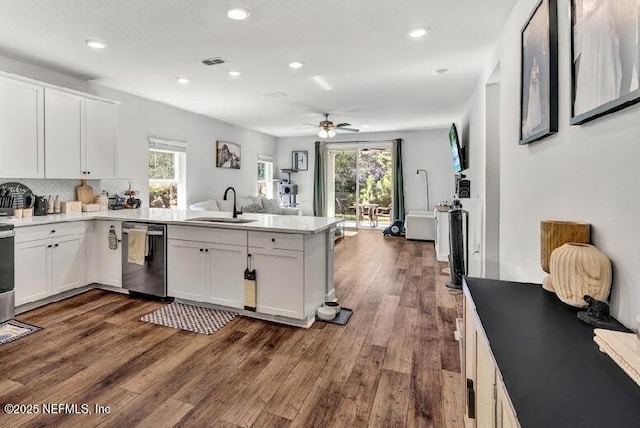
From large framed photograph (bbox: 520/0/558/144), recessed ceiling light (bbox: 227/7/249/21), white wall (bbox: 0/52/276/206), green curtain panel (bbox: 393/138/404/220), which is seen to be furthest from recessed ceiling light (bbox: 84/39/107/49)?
green curtain panel (bbox: 393/138/404/220)

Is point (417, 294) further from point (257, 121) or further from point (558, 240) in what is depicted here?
point (257, 121)

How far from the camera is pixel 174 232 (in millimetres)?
3438

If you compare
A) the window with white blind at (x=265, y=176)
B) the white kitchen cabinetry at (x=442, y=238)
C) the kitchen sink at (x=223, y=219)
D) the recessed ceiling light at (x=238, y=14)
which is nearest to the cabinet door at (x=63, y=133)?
the kitchen sink at (x=223, y=219)

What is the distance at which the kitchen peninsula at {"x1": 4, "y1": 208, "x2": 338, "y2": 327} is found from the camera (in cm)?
297

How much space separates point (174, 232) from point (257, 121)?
4256 mm

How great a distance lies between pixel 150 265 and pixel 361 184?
252 inches

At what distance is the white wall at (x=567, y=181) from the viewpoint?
3.42 feet

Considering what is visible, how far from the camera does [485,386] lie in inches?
43.1

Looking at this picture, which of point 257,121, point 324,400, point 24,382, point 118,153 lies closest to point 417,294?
point 324,400

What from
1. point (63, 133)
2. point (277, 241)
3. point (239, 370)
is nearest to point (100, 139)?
point (63, 133)

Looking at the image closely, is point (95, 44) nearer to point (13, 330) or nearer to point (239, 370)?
point (13, 330)

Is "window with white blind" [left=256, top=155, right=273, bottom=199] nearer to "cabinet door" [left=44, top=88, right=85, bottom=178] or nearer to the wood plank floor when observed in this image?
"cabinet door" [left=44, top=88, right=85, bottom=178]

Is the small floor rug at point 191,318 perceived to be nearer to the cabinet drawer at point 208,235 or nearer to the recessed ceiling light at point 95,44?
the cabinet drawer at point 208,235

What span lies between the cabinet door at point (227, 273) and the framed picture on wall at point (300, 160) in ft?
21.0
